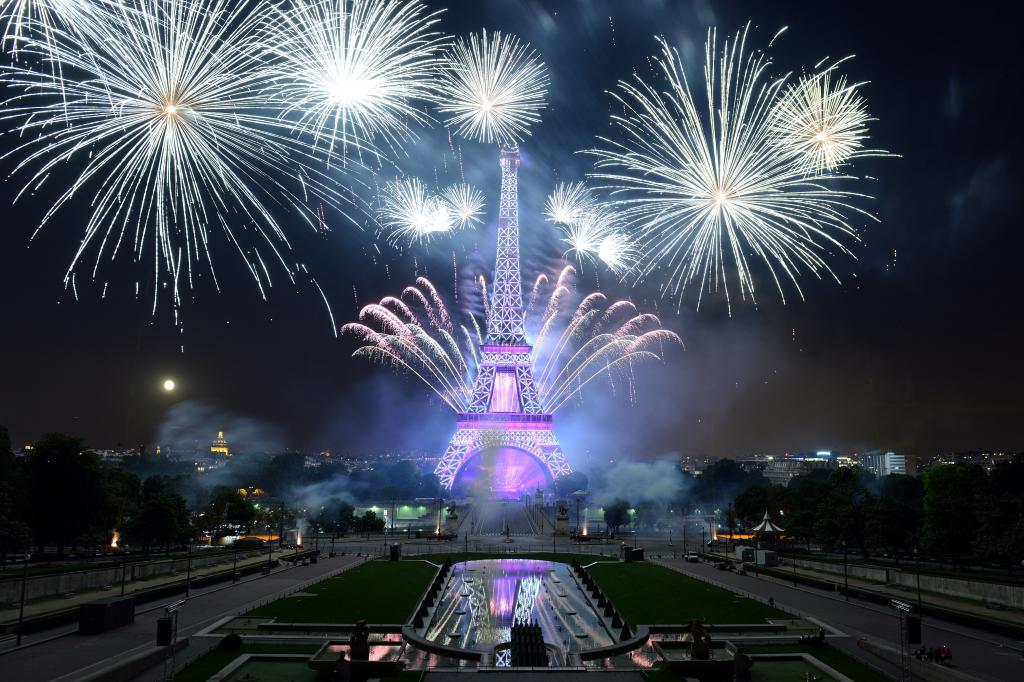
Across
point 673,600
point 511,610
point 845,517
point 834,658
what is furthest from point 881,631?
point 845,517

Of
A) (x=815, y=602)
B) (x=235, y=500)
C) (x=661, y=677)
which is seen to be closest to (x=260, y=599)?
(x=661, y=677)

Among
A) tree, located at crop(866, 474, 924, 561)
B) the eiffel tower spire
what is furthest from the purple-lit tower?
tree, located at crop(866, 474, 924, 561)

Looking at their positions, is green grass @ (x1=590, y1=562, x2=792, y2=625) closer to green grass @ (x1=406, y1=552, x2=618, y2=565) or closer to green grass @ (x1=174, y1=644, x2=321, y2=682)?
green grass @ (x1=406, y1=552, x2=618, y2=565)

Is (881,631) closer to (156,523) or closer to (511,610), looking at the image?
(511,610)

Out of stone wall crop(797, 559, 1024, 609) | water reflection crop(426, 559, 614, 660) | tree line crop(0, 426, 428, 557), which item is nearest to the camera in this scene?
water reflection crop(426, 559, 614, 660)

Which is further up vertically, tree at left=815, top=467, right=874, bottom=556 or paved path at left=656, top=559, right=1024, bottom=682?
tree at left=815, top=467, right=874, bottom=556

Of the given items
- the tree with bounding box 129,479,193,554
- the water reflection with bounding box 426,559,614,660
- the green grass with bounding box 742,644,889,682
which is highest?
the tree with bounding box 129,479,193,554

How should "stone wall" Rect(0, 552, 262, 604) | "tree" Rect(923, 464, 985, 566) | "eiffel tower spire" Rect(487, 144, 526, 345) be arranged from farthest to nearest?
Answer: 1. "eiffel tower spire" Rect(487, 144, 526, 345)
2. "tree" Rect(923, 464, 985, 566)
3. "stone wall" Rect(0, 552, 262, 604)

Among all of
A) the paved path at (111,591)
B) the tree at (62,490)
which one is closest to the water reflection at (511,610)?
the paved path at (111,591)

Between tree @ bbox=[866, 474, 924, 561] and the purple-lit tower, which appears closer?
tree @ bbox=[866, 474, 924, 561]
